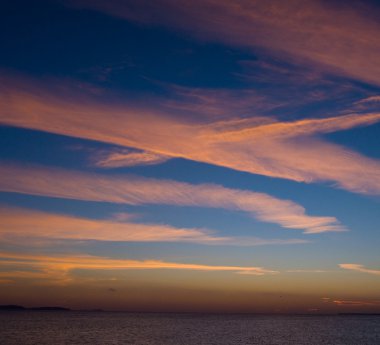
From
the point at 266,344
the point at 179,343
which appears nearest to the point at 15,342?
the point at 179,343

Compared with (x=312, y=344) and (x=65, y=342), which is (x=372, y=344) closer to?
(x=312, y=344)

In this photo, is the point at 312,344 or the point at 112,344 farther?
the point at 312,344

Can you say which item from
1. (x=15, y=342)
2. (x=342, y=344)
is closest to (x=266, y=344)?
(x=342, y=344)

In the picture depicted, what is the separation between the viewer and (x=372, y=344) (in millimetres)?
102750

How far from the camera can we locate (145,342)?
101125 millimetres

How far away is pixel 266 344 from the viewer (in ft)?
329

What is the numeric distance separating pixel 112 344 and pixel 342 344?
52820 mm

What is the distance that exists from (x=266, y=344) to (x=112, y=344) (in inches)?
1360

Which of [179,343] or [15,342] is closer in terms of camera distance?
[15,342]

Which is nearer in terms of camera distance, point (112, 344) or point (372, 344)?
point (112, 344)

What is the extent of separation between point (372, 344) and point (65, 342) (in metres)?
70.5

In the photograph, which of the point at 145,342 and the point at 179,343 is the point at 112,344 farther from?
the point at 179,343

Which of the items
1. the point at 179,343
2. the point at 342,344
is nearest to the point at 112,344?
the point at 179,343

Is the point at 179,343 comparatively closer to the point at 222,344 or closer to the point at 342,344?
the point at 222,344
